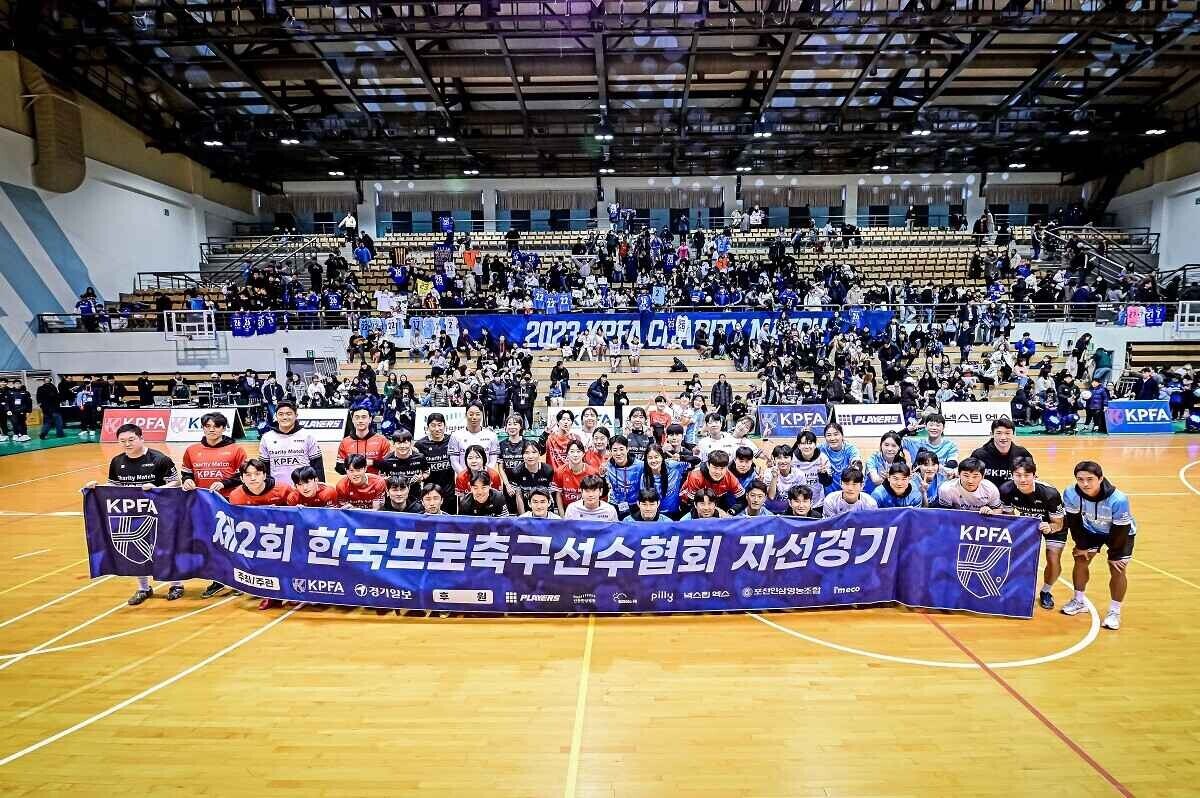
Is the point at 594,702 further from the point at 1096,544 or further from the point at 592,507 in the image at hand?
the point at 1096,544

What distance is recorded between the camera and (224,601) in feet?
22.7

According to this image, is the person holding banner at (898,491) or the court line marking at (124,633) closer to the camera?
the court line marking at (124,633)

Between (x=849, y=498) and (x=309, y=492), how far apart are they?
18.7 ft

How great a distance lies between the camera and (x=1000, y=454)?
7.29 metres

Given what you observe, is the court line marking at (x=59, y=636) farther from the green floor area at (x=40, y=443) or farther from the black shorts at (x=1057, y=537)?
the green floor area at (x=40, y=443)

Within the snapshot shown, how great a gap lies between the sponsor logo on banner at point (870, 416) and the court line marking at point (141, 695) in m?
15.8

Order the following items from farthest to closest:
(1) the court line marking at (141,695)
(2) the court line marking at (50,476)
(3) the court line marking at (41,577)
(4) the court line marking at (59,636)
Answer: (2) the court line marking at (50,476)
(3) the court line marking at (41,577)
(4) the court line marking at (59,636)
(1) the court line marking at (141,695)

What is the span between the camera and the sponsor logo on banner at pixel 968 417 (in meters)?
18.2

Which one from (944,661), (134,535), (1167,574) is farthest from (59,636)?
(1167,574)

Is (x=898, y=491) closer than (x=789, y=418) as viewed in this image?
Yes

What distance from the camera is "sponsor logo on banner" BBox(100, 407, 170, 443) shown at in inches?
731

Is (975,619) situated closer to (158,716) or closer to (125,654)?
(158,716)

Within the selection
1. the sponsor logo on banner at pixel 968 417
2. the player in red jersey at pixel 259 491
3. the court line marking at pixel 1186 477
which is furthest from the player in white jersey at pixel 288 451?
the sponsor logo on banner at pixel 968 417

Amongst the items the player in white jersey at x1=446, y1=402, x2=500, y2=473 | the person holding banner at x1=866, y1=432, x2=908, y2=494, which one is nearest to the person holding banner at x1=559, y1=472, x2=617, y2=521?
the player in white jersey at x1=446, y1=402, x2=500, y2=473
